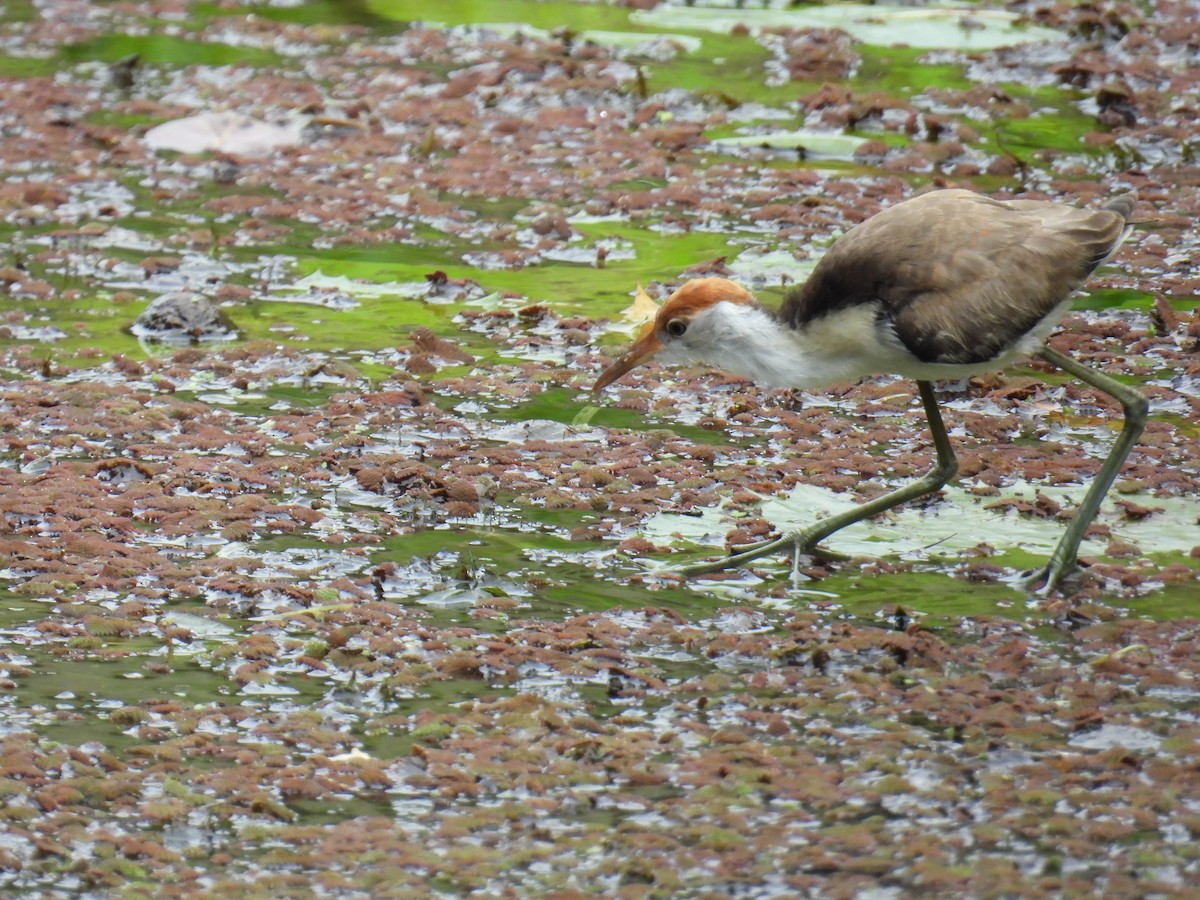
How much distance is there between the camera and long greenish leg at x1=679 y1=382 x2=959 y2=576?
19.4 feet

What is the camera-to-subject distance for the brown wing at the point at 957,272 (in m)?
5.70

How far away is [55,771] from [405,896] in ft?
3.81

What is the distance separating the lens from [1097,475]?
5.94 m

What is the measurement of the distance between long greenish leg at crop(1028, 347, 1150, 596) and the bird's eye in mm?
1271

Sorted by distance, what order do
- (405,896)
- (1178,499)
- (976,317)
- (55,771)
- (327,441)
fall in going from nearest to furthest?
1. (405,896)
2. (55,771)
3. (976,317)
4. (1178,499)
5. (327,441)

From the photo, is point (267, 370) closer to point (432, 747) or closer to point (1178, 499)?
point (432, 747)

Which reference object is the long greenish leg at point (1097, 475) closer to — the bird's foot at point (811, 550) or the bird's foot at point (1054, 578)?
the bird's foot at point (1054, 578)

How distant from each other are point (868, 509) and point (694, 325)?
923 mm

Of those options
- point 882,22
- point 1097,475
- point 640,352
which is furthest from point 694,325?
point 882,22

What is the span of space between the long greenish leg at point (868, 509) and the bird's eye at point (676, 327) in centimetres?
85

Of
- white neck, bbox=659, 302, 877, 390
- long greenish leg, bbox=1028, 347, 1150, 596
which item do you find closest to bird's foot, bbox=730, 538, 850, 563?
white neck, bbox=659, 302, 877, 390

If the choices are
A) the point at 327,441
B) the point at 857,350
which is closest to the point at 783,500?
the point at 857,350

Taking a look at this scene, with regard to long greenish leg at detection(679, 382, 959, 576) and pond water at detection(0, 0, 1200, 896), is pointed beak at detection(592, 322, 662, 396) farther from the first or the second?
long greenish leg at detection(679, 382, 959, 576)

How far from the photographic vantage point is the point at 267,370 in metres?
7.73
